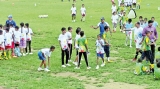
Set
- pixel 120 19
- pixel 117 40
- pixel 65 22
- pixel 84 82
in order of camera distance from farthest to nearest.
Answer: pixel 65 22
pixel 120 19
pixel 117 40
pixel 84 82

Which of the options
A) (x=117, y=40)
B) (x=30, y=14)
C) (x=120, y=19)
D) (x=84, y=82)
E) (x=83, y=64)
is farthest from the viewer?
(x=30, y=14)

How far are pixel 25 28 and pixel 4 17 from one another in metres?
16.1

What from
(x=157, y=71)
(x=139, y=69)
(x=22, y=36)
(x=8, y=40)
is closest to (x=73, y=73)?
(x=139, y=69)

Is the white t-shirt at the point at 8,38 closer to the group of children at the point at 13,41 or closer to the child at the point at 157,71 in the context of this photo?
the group of children at the point at 13,41

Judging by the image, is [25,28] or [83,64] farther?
[25,28]

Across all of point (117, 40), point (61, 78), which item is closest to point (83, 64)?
point (61, 78)

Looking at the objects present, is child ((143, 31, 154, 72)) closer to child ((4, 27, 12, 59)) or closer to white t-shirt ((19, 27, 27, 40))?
white t-shirt ((19, 27, 27, 40))

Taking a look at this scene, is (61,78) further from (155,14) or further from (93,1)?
(93,1)

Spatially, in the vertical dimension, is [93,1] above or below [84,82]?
above

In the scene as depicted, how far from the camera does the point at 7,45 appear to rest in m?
18.3

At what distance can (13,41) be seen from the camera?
18.8m

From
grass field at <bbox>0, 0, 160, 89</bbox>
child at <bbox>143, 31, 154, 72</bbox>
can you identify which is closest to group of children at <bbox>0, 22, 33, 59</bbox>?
grass field at <bbox>0, 0, 160, 89</bbox>

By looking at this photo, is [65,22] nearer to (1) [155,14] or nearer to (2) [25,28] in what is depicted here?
(1) [155,14]

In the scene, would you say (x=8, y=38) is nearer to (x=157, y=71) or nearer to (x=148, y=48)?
(x=148, y=48)
